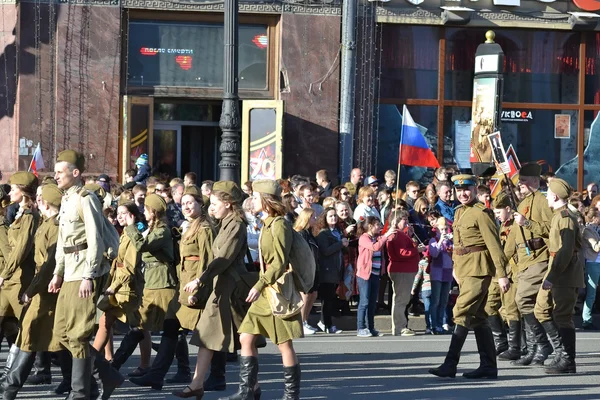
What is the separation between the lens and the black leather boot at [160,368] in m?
10.9

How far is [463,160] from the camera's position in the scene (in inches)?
950

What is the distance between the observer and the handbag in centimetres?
977

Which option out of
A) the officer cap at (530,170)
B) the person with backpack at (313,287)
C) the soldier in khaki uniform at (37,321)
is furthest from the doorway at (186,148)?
the soldier in khaki uniform at (37,321)

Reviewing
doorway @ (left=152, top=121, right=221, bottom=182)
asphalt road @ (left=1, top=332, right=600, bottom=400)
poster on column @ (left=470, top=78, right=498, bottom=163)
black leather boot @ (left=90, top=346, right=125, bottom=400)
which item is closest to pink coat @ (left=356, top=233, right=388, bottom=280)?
asphalt road @ (left=1, top=332, right=600, bottom=400)

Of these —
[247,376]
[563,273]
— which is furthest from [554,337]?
[247,376]

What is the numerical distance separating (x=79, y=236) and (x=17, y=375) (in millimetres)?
1305

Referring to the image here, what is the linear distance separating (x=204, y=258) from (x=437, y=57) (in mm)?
14382

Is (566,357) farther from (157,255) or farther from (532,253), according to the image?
(157,255)

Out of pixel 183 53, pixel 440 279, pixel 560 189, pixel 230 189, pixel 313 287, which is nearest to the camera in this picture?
pixel 230 189

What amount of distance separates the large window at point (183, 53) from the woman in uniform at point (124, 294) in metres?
11.5

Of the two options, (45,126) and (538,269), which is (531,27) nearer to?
(45,126)

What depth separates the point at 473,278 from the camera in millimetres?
11992

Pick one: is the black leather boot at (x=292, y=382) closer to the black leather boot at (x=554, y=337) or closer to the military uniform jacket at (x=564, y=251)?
the military uniform jacket at (x=564, y=251)

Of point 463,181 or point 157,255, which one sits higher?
point 463,181
